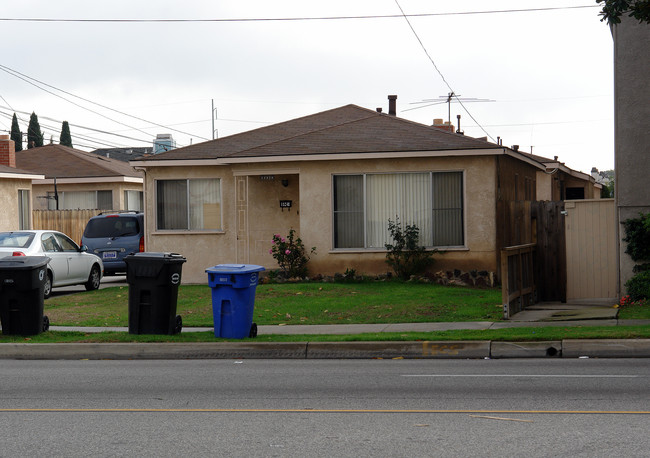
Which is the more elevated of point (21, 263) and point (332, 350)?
point (21, 263)

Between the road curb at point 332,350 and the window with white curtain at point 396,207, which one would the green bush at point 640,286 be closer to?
the road curb at point 332,350

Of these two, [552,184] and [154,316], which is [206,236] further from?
[552,184]

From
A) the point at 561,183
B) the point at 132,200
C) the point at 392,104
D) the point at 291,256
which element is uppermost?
the point at 392,104

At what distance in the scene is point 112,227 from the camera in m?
24.0

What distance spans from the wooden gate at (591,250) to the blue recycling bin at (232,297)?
829cm

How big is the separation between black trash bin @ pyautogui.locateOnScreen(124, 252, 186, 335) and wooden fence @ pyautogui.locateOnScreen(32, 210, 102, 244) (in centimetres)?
2028

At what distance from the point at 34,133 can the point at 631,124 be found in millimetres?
53902

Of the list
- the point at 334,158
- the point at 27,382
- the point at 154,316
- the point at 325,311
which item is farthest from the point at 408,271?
the point at 27,382

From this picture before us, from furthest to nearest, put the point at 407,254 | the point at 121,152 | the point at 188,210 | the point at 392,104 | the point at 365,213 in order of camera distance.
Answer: the point at 121,152 < the point at 392,104 < the point at 188,210 < the point at 365,213 < the point at 407,254

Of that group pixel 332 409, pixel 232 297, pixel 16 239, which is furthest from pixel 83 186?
pixel 332 409

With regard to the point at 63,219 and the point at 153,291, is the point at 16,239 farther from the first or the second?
the point at 63,219

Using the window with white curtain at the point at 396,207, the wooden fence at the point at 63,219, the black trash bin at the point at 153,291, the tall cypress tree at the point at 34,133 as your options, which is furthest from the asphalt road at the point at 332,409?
the tall cypress tree at the point at 34,133

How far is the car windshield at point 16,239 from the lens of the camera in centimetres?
1909

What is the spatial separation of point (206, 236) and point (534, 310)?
9338 millimetres
